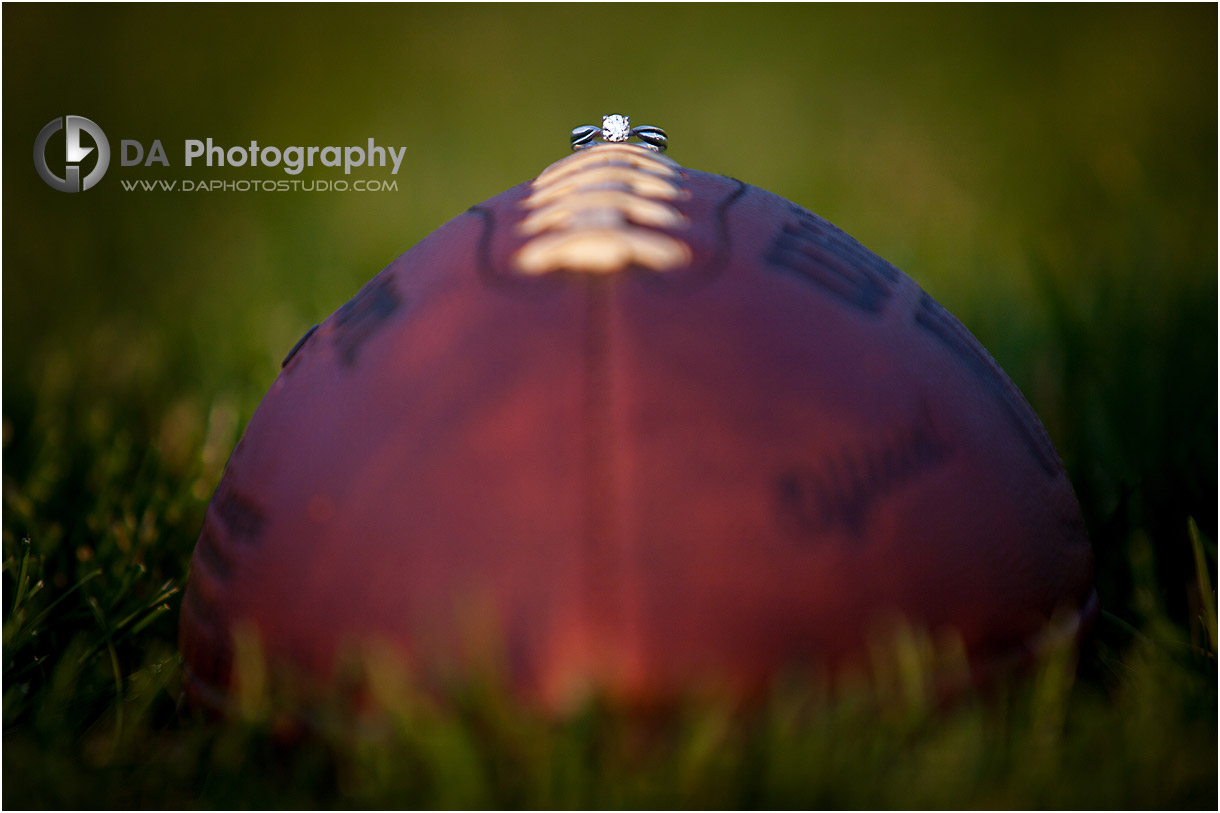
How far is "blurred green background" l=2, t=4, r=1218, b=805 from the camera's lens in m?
2.16

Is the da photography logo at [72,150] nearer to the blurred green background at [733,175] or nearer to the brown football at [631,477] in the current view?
the blurred green background at [733,175]

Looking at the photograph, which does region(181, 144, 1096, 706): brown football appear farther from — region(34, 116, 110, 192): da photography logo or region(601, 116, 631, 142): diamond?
region(34, 116, 110, 192): da photography logo

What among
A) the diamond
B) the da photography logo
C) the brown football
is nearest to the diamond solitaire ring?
the diamond

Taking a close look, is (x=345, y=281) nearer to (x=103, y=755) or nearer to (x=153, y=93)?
(x=103, y=755)

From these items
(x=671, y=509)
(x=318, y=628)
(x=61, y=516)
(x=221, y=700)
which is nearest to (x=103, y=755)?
(x=221, y=700)

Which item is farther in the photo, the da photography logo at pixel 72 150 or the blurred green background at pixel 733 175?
the da photography logo at pixel 72 150

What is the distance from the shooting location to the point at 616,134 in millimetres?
1595

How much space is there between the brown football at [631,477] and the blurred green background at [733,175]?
1.70 ft

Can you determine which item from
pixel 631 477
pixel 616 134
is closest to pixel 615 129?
pixel 616 134

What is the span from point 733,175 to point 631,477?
4217mm

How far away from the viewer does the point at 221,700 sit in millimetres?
1282

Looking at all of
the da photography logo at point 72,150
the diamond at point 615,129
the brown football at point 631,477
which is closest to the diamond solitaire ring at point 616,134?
the diamond at point 615,129

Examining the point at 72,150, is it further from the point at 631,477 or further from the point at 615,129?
the point at 631,477

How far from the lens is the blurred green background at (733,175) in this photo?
2162 mm
